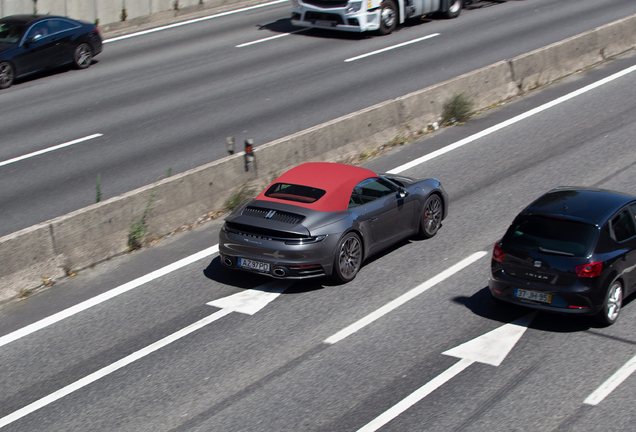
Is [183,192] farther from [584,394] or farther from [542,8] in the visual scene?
[542,8]

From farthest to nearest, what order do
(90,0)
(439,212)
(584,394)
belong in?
(90,0) → (439,212) → (584,394)

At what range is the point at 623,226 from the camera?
8836 mm

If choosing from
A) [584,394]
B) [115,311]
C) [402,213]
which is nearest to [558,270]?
[584,394]

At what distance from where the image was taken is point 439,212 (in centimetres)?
1170

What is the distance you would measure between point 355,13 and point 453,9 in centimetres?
517

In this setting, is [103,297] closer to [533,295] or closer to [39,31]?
[533,295]

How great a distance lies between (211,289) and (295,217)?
1.50 metres

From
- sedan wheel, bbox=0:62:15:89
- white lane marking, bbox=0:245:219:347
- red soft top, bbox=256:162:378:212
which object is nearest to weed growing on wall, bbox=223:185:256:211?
white lane marking, bbox=0:245:219:347

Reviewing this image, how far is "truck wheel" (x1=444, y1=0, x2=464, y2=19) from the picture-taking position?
88.7ft

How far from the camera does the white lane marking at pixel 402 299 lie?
8654mm

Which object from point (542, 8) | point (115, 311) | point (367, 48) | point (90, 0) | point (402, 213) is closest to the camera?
point (115, 311)

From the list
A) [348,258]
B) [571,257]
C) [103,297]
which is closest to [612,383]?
[571,257]

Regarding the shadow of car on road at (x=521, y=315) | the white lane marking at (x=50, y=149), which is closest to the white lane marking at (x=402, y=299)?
the shadow of car on road at (x=521, y=315)

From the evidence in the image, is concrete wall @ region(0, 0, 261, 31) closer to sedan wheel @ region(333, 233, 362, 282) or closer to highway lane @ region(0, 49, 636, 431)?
highway lane @ region(0, 49, 636, 431)
